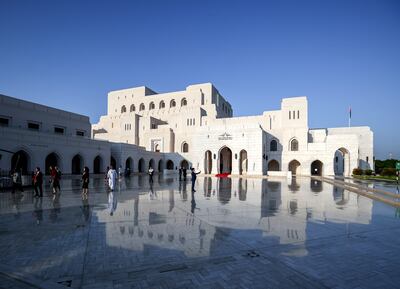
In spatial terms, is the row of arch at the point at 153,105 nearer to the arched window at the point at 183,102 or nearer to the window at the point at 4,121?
the arched window at the point at 183,102

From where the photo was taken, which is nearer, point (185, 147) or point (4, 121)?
point (4, 121)

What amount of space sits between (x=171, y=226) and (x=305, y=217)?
4.34m

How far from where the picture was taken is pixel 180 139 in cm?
4834

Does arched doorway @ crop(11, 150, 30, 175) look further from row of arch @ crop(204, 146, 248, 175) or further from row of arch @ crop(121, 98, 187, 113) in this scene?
row of arch @ crop(121, 98, 187, 113)

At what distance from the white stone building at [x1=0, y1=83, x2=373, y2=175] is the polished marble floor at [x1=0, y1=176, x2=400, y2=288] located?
796 inches

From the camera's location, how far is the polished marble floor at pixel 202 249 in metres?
3.44

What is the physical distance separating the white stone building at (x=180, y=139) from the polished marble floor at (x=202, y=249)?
20.2 m

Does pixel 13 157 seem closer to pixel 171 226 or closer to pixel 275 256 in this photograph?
pixel 171 226

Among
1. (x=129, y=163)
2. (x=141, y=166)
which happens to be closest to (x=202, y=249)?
(x=129, y=163)

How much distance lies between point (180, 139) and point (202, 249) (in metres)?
44.1

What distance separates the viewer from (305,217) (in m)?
7.45

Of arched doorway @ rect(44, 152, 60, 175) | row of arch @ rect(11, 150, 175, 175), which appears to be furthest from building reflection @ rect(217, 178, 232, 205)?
arched doorway @ rect(44, 152, 60, 175)

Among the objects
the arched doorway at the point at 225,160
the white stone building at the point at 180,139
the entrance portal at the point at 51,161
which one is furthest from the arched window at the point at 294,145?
the entrance portal at the point at 51,161

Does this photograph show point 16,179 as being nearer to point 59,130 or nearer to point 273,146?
point 59,130
